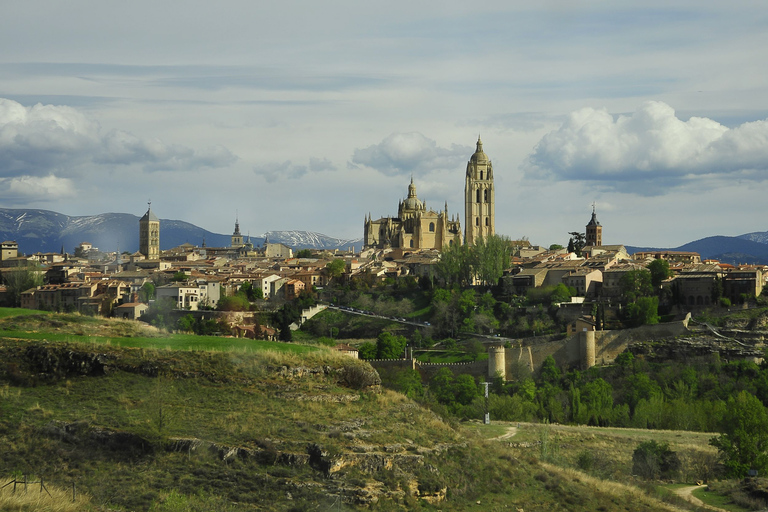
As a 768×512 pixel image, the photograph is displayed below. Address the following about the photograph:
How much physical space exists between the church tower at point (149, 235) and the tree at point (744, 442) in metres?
93.6

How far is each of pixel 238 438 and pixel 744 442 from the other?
17.4 m

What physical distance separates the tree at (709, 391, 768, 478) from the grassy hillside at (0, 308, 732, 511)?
302 inches

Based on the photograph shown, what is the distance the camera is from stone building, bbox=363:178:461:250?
113m

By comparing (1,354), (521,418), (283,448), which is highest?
(1,354)

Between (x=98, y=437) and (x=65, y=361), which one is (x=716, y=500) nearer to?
(x=98, y=437)

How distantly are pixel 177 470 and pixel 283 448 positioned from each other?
81.8 inches

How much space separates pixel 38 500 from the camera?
15352 mm

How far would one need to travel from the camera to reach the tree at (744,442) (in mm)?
30359

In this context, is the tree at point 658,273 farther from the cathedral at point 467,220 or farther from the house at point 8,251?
the house at point 8,251

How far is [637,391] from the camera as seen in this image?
46781 mm

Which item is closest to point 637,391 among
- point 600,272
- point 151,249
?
point 600,272

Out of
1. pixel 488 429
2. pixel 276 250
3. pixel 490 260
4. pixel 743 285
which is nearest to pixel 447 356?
pixel 490 260

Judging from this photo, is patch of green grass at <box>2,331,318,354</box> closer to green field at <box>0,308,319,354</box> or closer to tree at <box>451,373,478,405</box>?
green field at <box>0,308,319,354</box>

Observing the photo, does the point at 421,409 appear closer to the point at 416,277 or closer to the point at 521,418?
the point at 521,418
